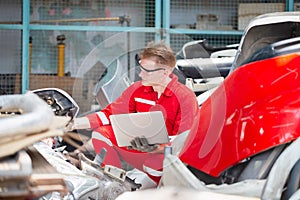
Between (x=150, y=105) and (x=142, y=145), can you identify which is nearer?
(x=142, y=145)

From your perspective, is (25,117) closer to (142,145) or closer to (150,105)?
(142,145)

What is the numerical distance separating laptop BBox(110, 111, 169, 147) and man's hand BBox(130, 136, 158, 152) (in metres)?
0.02

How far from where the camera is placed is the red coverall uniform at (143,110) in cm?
346

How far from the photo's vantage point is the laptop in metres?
3.25

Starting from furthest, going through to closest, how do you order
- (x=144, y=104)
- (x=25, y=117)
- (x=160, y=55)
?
(x=144, y=104) → (x=160, y=55) → (x=25, y=117)

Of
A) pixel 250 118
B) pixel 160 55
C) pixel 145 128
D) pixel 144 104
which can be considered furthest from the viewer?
pixel 144 104

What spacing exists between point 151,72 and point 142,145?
566 millimetres

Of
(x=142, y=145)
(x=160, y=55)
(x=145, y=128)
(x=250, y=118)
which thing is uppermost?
(x=160, y=55)

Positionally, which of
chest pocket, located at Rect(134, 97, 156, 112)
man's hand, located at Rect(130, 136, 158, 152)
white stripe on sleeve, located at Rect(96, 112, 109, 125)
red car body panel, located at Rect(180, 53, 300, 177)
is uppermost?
red car body panel, located at Rect(180, 53, 300, 177)

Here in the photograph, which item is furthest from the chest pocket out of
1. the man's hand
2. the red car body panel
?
the red car body panel

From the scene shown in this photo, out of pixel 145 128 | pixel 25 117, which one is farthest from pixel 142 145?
pixel 25 117

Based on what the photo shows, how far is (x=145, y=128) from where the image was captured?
10.6ft

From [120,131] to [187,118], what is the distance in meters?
0.39

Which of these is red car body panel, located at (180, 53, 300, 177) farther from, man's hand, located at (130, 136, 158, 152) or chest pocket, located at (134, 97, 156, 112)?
chest pocket, located at (134, 97, 156, 112)
